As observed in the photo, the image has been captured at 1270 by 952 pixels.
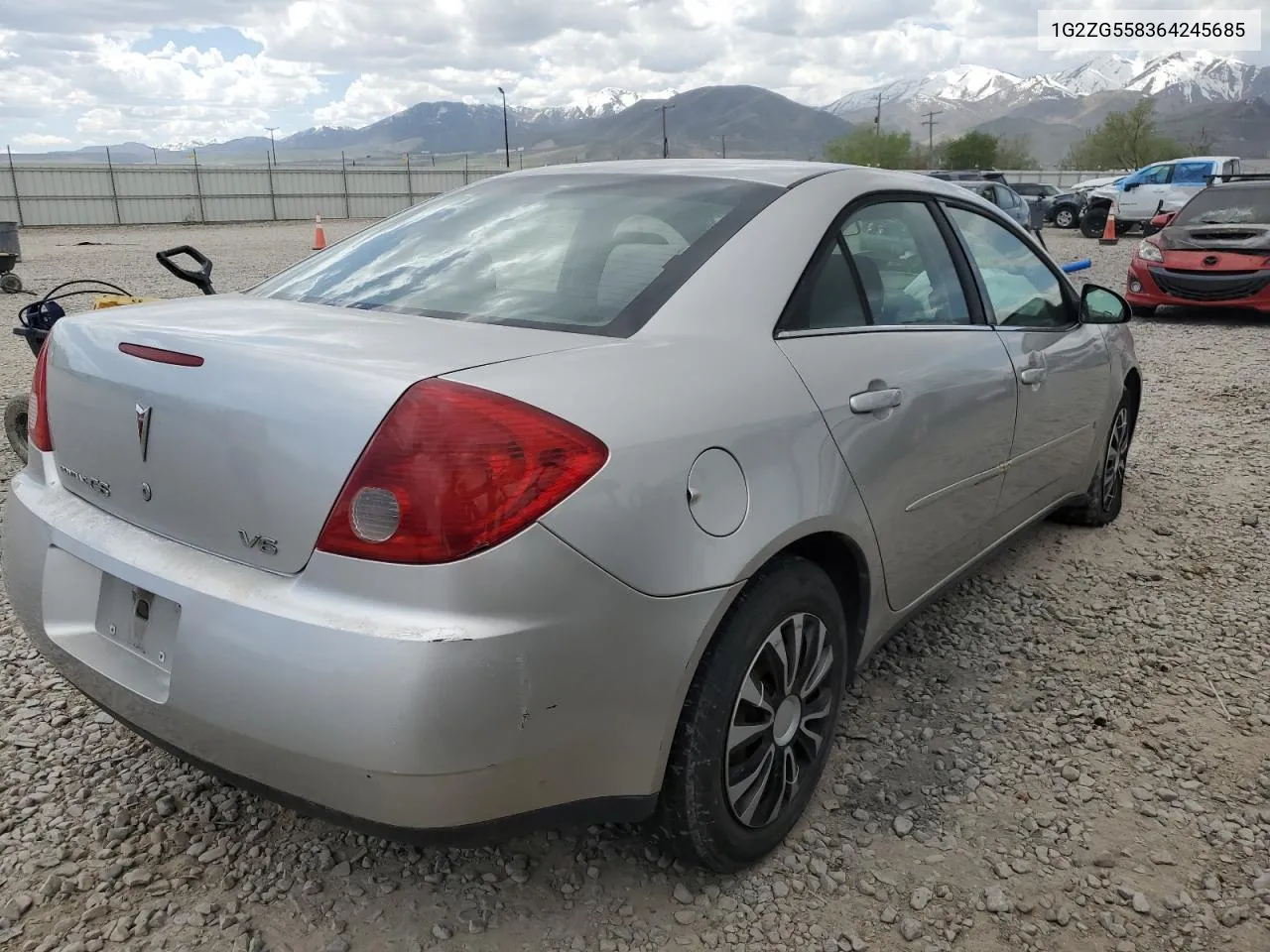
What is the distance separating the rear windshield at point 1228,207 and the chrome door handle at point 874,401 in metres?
10.6

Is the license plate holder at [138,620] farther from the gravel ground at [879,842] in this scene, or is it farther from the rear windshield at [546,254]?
the rear windshield at [546,254]

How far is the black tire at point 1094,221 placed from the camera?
2341 cm

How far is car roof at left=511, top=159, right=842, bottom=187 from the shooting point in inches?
105

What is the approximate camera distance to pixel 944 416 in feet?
8.87

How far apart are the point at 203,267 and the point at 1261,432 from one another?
6.17 m

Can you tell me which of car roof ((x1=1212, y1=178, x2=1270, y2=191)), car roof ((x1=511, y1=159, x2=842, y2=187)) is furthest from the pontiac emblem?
car roof ((x1=1212, y1=178, x2=1270, y2=191))

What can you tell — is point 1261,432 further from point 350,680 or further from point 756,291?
point 350,680

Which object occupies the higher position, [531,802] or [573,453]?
[573,453]

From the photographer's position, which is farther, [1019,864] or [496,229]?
[496,229]

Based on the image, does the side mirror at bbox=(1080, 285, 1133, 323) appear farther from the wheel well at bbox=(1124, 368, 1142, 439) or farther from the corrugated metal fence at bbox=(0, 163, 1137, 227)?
the corrugated metal fence at bbox=(0, 163, 1137, 227)

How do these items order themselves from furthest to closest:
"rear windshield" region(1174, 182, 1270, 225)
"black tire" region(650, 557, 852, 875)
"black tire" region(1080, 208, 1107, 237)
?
"black tire" region(1080, 208, 1107, 237), "rear windshield" region(1174, 182, 1270, 225), "black tire" region(650, 557, 852, 875)

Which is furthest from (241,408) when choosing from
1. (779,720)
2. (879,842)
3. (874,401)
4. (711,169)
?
(879,842)

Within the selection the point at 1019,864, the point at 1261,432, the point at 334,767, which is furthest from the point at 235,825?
the point at 1261,432

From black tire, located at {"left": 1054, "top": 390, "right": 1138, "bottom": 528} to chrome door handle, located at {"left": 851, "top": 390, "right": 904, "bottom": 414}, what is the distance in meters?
2.22
